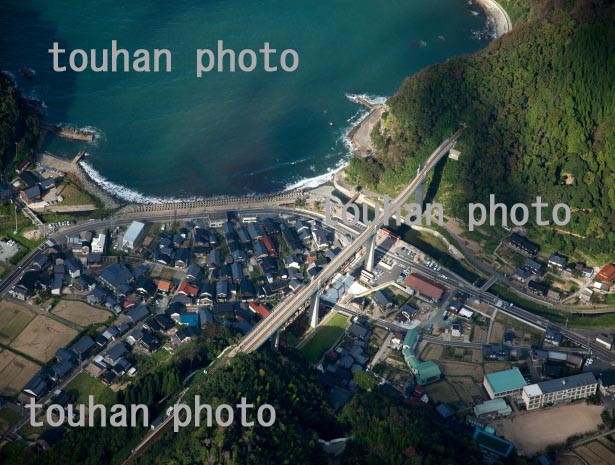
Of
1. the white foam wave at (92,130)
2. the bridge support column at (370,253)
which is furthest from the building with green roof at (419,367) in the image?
the white foam wave at (92,130)

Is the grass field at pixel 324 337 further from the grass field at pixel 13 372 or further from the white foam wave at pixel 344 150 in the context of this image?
the grass field at pixel 13 372

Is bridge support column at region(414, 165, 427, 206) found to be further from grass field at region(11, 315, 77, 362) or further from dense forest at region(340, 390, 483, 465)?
grass field at region(11, 315, 77, 362)

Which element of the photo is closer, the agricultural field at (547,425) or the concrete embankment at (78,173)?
the agricultural field at (547,425)

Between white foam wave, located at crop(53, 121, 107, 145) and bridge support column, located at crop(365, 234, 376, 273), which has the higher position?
white foam wave, located at crop(53, 121, 107, 145)

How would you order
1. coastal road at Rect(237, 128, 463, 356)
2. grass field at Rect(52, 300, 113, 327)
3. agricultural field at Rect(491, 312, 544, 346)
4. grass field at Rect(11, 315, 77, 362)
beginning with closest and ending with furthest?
coastal road at Rect(237, 128, 463, 356) → grass field at Rect(11, 315, 77, 362) → grass field at Rect(52, 300, 113, 327) → agricultural field at Rect(491, 312, 544, 346)

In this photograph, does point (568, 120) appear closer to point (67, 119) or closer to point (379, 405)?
point (379, 405)

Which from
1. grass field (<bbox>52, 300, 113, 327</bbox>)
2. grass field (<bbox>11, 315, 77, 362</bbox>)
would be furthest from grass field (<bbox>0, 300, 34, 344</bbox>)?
grass field (<bbox>52, 300, 113, 327</bbox>)

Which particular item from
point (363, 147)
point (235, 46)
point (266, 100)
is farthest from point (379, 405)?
point (235, 46)
